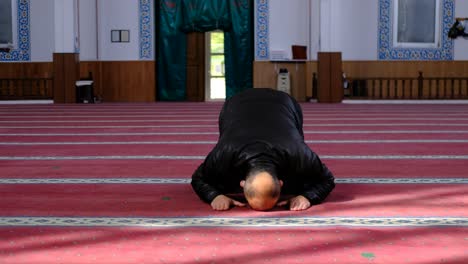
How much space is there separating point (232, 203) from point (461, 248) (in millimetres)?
954

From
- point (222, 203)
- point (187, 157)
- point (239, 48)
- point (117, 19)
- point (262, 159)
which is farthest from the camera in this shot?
point (239, 48)

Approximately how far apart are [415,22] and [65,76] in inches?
235

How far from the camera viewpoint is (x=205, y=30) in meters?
13.4

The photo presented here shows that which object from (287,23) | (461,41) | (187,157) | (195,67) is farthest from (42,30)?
(187,157)

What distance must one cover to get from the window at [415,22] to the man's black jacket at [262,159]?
981cm

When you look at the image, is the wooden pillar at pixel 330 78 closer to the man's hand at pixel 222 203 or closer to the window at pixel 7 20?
the window at pixel 7 20

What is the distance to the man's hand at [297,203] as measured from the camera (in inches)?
112

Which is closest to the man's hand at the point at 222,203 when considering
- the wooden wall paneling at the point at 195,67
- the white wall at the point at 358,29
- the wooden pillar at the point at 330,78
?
the wooden pillar at the point at 330,78

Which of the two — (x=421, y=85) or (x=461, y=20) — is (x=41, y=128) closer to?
(x=421, y=85)

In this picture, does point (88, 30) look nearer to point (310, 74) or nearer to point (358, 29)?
point (310, 74)

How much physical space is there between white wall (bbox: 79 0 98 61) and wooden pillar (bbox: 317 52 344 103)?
406 cm

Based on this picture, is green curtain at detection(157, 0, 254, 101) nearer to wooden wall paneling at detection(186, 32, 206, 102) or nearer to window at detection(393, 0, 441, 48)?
wooden wall paneling at detection(186, 32, 206, 102)

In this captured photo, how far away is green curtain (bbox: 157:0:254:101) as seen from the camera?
13281 millimetres

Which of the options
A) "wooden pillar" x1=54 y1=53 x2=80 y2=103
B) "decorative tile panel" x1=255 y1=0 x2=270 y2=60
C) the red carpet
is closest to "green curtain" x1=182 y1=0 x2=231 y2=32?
"decorative tile panel" x1=255 y1=0 x2=270 y2=60
